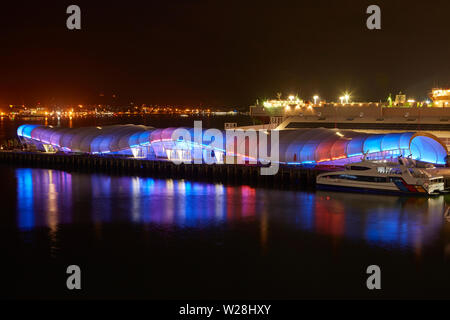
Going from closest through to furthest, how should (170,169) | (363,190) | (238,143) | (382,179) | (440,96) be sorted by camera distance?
(382,179)
(363,190)
(238,143)
(170,169)
(440,96)

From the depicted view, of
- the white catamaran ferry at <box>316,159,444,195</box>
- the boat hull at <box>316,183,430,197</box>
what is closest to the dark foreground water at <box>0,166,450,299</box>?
the boat hull at <box>316,183,430,197</box>

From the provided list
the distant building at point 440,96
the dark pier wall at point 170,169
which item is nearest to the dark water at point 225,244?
the dark pier wall at point 170,169

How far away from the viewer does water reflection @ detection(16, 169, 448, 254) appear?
27.3 m

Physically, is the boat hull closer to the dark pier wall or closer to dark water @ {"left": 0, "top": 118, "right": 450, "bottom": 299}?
dark water @ {"left": 0, "top": 118, "right": 450, "bottom": 299}

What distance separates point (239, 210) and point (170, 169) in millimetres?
16437

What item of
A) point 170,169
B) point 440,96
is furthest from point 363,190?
point 440,96

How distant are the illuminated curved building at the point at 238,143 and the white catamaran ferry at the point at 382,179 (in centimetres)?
208

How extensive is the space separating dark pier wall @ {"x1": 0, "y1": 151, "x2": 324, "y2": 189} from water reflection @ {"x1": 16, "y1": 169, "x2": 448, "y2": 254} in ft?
7.70

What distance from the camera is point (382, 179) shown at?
34875 millimetres

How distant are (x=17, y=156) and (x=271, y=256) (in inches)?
1694

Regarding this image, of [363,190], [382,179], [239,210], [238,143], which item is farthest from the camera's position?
[238,143]

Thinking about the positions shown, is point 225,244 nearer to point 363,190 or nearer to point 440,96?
point 363,190

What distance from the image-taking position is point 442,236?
25875mm

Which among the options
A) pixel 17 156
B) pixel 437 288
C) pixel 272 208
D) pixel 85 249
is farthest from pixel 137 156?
pixel 437 288
